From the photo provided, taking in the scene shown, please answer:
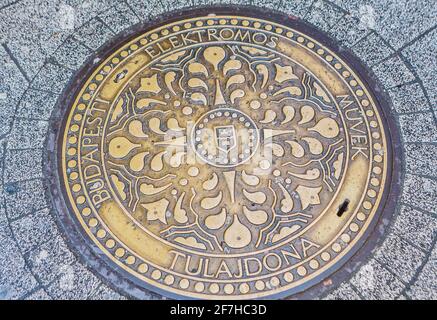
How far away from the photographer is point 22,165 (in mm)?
2393

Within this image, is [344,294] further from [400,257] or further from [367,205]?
[367,205]

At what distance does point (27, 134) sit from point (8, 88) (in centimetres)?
35

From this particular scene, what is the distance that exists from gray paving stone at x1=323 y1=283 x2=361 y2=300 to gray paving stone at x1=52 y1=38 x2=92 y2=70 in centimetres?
196

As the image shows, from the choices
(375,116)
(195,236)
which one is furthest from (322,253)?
(375,116)

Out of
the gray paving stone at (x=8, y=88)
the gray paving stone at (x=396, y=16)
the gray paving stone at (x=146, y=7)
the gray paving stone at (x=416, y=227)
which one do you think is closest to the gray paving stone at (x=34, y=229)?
the gray paving stone at (x=8, y=88)

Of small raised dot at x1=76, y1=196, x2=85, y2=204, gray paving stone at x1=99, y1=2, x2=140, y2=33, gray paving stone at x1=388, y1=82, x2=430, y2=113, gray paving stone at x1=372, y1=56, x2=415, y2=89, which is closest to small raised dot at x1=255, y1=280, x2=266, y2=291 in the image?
small raised dot at x1=76, y1=196, x2=85, y2=204

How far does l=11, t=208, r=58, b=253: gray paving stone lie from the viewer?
2.22 metres

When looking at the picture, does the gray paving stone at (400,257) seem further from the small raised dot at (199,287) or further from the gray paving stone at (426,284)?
the small raised dot at (199,287)

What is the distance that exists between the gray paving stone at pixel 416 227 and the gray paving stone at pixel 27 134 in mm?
2002

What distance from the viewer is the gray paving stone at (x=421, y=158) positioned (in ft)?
7.82

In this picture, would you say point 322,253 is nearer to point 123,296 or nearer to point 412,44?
point 123,296

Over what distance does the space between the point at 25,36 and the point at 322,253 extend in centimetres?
223
